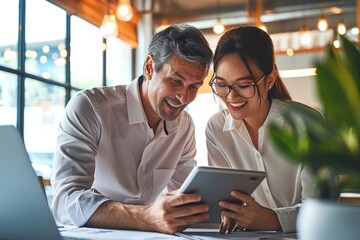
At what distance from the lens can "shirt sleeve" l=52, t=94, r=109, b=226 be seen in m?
1.42

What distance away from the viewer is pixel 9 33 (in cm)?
438

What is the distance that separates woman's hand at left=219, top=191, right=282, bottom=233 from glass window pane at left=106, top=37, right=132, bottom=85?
5313mm

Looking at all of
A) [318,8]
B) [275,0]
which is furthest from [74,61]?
[318,8]

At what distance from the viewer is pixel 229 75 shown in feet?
5.42

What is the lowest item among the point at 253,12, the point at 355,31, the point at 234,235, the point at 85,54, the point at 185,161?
Result: the point at 234,235

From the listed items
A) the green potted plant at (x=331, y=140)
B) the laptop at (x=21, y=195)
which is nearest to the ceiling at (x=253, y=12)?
the laptop at (x=21, y=195)

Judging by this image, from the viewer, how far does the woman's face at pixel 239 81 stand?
5.42ft

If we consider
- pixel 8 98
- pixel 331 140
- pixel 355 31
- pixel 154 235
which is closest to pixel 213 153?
pixel 154 235

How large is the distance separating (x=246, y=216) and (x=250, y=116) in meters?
0.54

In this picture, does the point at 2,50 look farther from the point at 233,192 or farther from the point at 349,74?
the point at 349,74

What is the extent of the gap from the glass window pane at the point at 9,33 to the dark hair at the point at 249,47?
3.09 meters

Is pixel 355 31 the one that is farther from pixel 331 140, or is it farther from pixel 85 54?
pixel 331 140

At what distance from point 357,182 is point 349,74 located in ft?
0.46

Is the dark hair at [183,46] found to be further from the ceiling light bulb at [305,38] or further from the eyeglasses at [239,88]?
the ceiling light bulb at [305,38]
